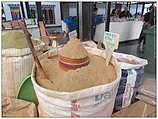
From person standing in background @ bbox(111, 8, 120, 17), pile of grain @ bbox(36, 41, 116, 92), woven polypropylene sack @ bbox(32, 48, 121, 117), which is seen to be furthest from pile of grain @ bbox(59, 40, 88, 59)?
person standing in background @ bbox(111, 8, 120, 17)

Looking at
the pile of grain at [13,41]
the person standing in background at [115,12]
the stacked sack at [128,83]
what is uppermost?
the person standing in background at [115,12]

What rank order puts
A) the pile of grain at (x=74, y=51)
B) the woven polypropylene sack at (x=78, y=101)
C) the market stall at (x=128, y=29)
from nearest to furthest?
the woven polypropylene sack at (x=78, y=101) < the pile of grain at (x=74, y=51) < the market stall at (x=128, y=29)

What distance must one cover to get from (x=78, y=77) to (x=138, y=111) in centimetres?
39

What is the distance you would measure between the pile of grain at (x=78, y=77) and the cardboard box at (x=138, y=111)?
233mm

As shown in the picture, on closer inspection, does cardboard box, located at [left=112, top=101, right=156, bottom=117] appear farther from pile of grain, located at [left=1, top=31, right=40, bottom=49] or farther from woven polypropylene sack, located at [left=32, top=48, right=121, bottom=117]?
pile of grain, located at [left=1, top=31, right=40, bottom=49]

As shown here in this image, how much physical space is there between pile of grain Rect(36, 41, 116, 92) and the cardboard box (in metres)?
0.23

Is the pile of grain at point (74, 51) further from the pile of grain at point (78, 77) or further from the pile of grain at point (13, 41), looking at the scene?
the pile of grain at point (13, 41)

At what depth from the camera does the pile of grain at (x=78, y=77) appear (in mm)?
515

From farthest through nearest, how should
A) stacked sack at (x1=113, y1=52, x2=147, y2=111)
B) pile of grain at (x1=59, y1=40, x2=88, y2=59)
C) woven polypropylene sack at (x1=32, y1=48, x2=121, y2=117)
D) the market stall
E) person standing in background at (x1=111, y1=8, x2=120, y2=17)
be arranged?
person standing in background at (x1=111, y1=8, x2=120, y2=17), the market stall, stacked sack at (x1=113, y1=52, x2=147, y2=111), pile of grain at (x1=59, y1=40, x2=88, y2=59), woven polypropylene sack at (x1=32, y1=48, x2=121, y2=117)

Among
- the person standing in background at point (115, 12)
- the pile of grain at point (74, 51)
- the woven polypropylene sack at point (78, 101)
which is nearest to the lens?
the woven polypropylene sack at point (78, 101)

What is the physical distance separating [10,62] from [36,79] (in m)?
0.27

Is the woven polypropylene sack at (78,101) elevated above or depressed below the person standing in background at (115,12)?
below

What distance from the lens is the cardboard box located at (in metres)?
0.68

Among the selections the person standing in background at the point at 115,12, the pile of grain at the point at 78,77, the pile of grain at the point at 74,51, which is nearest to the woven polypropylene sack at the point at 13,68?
the pile of grain at the point at 78,77
